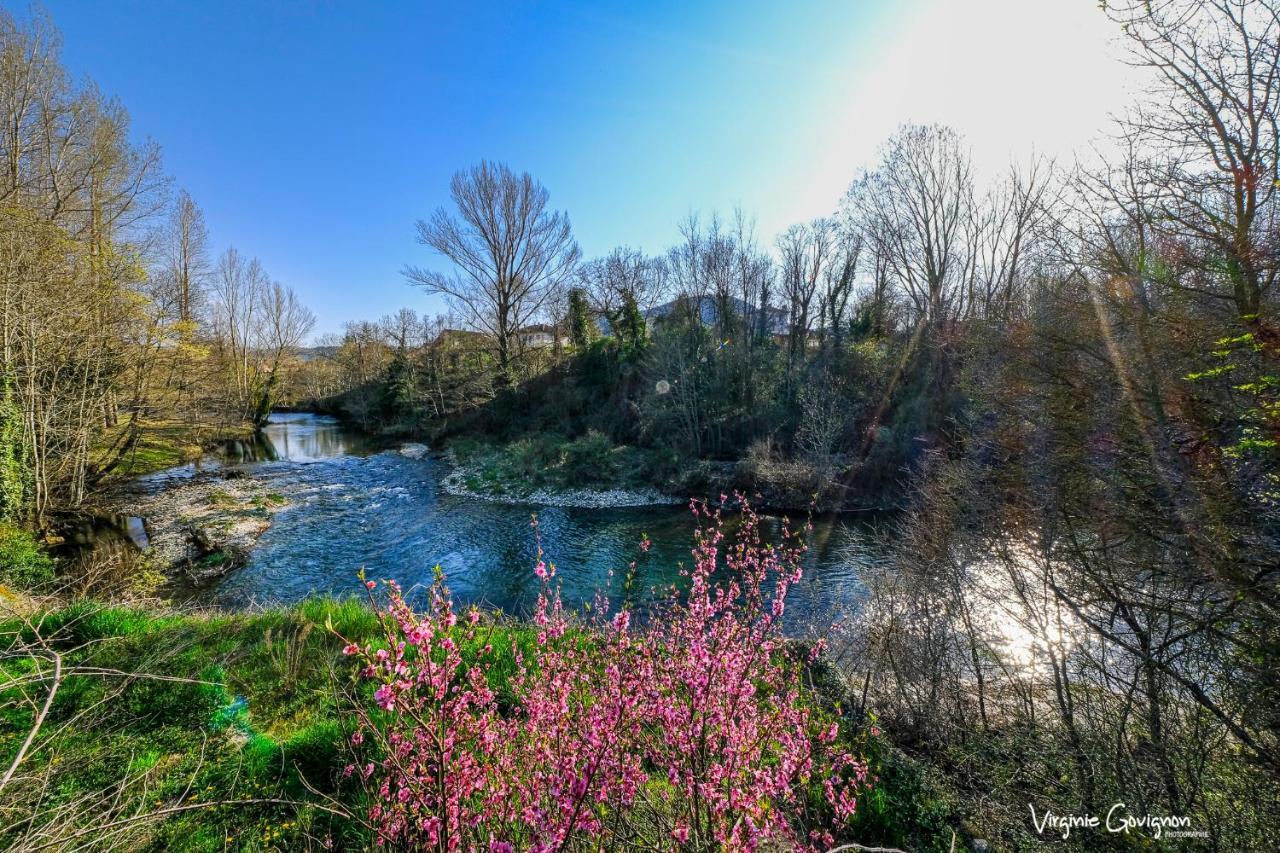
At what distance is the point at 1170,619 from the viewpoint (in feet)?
14.6

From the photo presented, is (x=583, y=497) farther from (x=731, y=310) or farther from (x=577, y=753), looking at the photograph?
(x=577, y=753)

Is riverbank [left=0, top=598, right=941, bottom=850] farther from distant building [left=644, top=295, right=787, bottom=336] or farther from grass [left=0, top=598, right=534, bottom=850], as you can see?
distant building [left=644, top=295, right=787, bottom=336]

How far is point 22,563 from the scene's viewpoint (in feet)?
26.3

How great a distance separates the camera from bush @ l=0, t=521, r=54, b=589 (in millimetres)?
7836

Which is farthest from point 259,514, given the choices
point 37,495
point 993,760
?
point 993,760

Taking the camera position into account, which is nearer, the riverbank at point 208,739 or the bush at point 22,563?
the riverbank at point 208,739

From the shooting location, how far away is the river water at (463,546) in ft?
32.5

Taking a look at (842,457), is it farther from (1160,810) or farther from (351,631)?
(351,631)

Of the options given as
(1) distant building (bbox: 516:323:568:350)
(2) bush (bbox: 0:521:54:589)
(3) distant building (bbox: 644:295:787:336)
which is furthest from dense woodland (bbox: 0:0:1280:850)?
(1) distant building (bbox: 516:323:568:350)

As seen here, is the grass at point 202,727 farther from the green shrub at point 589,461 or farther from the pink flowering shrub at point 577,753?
the green shrub at point 589,461

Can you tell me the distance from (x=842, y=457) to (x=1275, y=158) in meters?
14.5

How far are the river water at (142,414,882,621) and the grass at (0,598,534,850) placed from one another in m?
2.33

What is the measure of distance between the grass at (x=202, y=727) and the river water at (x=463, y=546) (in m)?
2.33

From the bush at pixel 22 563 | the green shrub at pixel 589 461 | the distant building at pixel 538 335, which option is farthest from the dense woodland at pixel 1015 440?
the distant building at pixel 538 335
